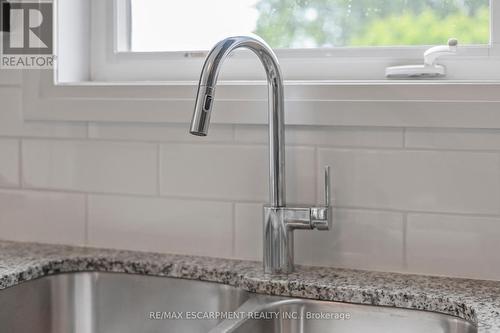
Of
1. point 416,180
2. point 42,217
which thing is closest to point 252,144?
point 416,180

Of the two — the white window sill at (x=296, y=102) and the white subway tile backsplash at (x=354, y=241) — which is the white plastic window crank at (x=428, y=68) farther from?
the white subway tile backsplash at (x=354, y=241)

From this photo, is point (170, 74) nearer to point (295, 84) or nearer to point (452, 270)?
point (295, 84)

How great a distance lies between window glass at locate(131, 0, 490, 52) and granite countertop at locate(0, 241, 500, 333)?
43 cm

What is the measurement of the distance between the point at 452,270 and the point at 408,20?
0.46 metres

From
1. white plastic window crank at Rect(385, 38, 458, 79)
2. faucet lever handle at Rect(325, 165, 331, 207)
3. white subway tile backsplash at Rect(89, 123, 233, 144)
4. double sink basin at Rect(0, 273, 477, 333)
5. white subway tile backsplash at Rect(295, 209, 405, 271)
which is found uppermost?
white plastic window crank at Rect(385, 38, 458, 79)

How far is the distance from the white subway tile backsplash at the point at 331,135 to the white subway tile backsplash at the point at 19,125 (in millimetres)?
367

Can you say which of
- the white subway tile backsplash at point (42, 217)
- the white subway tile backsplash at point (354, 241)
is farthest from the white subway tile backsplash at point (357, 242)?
the white subway tile backsplash at point (42, 217)

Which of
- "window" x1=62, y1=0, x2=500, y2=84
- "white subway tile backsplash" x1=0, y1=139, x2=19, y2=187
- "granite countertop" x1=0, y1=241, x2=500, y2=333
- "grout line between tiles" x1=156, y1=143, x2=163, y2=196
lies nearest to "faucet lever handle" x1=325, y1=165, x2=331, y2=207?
"granite countertop" x1=0, y1=241, x2=500, y2=333

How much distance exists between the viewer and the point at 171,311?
4.00 feet

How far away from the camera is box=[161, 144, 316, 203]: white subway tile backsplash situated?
122 centimetres

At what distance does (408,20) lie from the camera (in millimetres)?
1260

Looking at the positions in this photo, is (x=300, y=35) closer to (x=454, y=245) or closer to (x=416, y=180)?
(x=416, y=180)

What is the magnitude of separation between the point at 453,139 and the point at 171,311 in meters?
0.57

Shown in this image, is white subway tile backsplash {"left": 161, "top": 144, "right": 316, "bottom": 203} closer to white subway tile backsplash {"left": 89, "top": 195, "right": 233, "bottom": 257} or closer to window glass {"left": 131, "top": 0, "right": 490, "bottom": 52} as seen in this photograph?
white subway tile backsplash {"left": 89, "top": 195, "right": 233, "bottom": 257}
